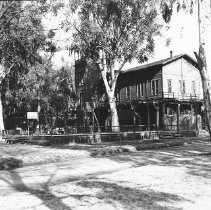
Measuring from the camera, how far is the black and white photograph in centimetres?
799

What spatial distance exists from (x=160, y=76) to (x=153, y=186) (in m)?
33.8

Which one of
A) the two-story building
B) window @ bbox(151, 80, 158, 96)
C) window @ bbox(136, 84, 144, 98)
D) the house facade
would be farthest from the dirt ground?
window @ bbox(136, 84, 144, 98)

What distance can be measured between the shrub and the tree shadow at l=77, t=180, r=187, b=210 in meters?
6.11

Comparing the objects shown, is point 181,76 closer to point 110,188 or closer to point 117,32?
point 117,32

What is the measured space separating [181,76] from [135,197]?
3772cm

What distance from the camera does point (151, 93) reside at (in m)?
42.6

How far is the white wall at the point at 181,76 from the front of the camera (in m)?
41.8

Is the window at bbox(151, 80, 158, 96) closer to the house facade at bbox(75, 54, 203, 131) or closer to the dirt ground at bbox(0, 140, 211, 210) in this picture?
the house facade at bbox(75, 54, 203, 131)

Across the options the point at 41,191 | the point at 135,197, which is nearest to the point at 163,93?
the point at 41,191

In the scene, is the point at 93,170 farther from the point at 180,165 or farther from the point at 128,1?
the point at 128,1

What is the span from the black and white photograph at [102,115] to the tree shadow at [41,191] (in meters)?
0.02

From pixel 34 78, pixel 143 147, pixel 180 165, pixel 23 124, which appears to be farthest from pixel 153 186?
pixel 23 124

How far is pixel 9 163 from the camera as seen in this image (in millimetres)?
14039

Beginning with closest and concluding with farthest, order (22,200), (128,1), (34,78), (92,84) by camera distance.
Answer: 1. (22,200)
2. (128,1)
3. (34,78)
4. (92,84)
